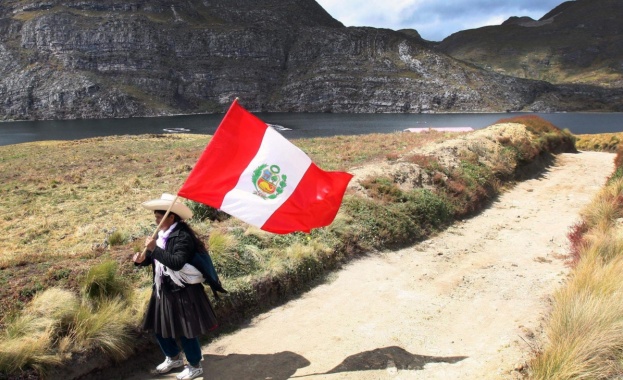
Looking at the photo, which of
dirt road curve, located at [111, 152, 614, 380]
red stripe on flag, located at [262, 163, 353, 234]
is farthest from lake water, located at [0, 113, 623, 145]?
red stripe on flag, located at [262, 163, 353, 234]

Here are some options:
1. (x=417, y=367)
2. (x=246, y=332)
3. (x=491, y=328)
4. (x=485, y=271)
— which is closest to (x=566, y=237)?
(x=485, y=271)

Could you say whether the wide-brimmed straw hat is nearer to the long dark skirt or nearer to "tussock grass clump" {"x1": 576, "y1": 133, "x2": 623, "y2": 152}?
the long dark skirt

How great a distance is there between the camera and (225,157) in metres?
6.85

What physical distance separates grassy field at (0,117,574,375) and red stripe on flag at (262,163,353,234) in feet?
8.46

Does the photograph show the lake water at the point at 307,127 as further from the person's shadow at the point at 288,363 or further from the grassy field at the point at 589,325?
the person's shadow at the point at 288,363

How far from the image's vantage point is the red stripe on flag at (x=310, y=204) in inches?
271

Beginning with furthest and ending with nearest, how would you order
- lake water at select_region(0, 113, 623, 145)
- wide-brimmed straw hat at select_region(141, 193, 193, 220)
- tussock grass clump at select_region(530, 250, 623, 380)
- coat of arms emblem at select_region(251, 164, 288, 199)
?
lake water at select_region(0, 113, 623, 145), coat of arms emblem at select_region(251, 164, 288, 199), wide-brimmed straw hat at select_region(141, 193, 193, 220), tussock grass clump at select_region(530, 250, 623, 380)

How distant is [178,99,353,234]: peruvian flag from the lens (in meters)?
6.72

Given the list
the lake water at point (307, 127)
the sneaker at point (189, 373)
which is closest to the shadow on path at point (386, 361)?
the sneaker at point (189, 373)

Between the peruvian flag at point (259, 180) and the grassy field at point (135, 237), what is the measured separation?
253 cm

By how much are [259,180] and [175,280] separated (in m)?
1.90

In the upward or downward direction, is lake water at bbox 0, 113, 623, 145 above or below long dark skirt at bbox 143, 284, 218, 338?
above

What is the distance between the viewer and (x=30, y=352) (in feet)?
A: 20.0

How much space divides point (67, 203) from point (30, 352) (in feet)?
54.1
